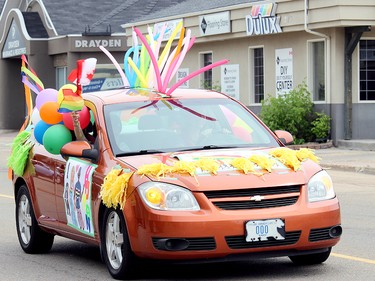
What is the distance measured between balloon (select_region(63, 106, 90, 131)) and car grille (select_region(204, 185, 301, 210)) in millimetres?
2097

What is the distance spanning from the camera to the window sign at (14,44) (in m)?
45.1

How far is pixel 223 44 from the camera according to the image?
32062 millimetres

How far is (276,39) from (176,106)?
20092 mm

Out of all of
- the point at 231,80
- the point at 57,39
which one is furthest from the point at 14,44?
the point at 231,80

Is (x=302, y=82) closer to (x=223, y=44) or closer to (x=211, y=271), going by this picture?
(x=223, y=44)

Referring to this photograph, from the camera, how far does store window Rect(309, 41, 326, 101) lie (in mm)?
27875

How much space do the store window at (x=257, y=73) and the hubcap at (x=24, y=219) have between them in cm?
1988

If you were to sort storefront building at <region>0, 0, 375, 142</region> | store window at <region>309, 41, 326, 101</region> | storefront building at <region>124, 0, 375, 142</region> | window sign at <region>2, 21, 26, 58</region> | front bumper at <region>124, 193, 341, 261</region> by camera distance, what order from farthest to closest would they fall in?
window sign at <region>2, 21, 26, 58</region> → store window at <region>309, 41, 326, 101</region> → storefront building at <region>0, 0, 375, 142</region> → storefront building at <region>124, 0, 375, 142</region> → front bumper at <region>124, 193, 341, 261</region>

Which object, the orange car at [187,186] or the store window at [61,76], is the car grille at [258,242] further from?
the store window at [61,76]

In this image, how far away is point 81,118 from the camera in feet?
32.4

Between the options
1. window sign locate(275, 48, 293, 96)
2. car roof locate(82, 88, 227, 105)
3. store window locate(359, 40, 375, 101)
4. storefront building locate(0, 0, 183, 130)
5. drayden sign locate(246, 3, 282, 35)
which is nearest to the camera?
car roof locate(82, 88, 227, 105)

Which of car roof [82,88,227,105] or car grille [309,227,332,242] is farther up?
car roof [82,88,227,105]

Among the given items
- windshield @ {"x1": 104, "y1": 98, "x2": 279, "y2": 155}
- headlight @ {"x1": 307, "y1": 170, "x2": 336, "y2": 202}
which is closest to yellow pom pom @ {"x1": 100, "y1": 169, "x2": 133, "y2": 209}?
windshield @ {"x1": 104, "y1": 98, "x2": 279, "y2": 155}

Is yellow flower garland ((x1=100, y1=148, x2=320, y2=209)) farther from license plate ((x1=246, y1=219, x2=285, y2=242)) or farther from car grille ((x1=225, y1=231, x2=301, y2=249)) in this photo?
car grille ((x1=225, y1=231, x2=301, y2=249))
